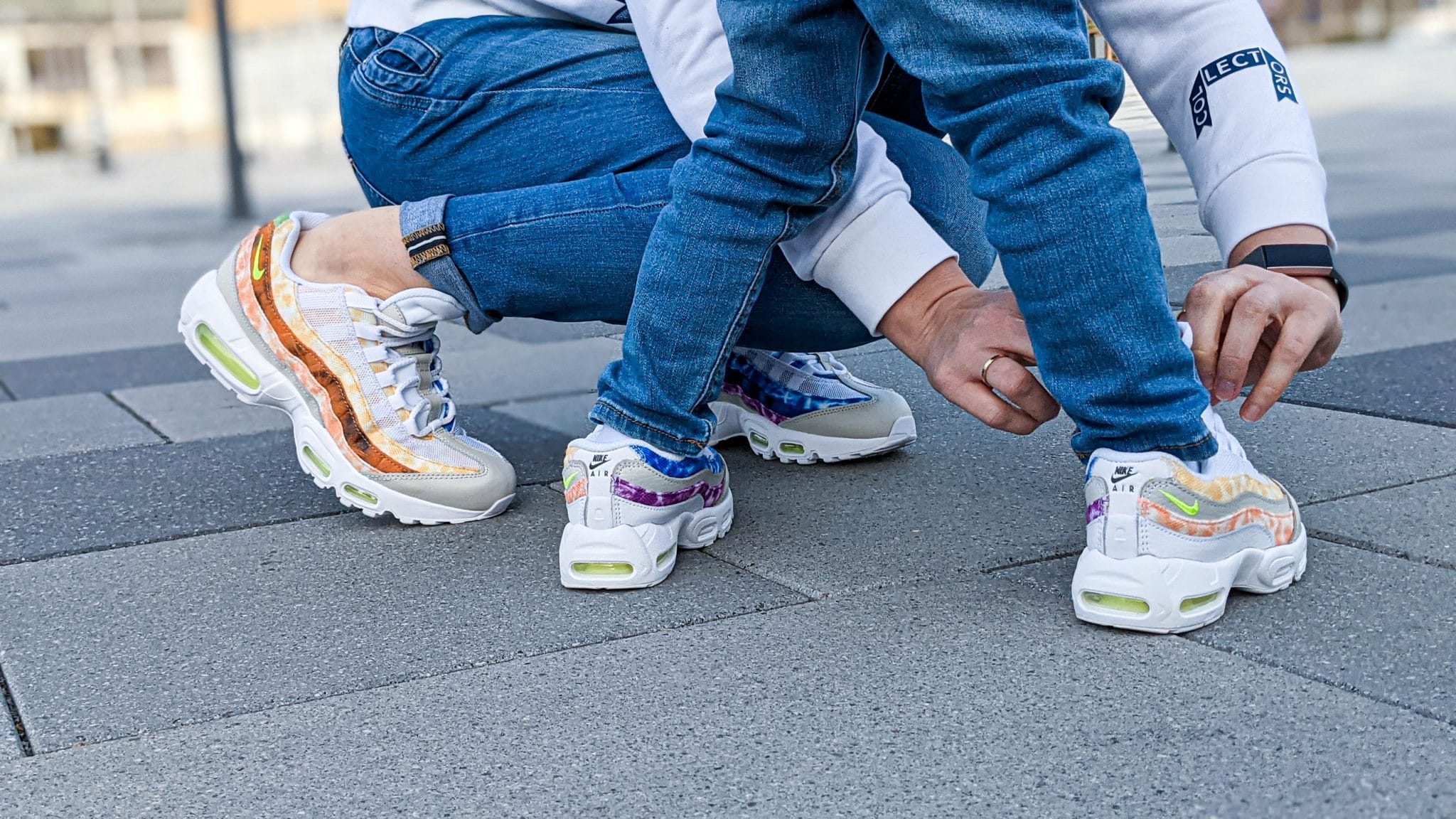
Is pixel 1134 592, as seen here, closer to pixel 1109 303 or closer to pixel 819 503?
pixel 1109 303

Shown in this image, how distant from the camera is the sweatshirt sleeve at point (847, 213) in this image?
1289mm

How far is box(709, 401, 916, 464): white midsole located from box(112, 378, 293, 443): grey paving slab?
2.37ft

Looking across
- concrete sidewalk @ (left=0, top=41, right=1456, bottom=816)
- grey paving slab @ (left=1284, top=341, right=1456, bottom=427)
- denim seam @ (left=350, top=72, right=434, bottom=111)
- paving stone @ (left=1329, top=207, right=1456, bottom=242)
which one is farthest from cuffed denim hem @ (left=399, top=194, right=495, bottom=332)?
paving stone @ (left=1329, top=207, right=1456, bottom=242)

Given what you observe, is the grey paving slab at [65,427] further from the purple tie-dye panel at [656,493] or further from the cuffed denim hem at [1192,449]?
the cuffed denim hem at [1192,449]

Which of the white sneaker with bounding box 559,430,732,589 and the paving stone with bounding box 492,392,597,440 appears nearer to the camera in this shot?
the white sneaker with bounding box 559,430,732,589

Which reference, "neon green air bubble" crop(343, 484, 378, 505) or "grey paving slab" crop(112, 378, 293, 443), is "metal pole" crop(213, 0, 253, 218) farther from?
"neon green air bubble" crop(343, 484, 378, 505)

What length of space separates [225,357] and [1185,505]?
1.05 metres

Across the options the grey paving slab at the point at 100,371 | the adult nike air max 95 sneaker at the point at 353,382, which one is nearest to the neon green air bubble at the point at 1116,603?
the adult nike air max 95 sneaker at the point at 353,382

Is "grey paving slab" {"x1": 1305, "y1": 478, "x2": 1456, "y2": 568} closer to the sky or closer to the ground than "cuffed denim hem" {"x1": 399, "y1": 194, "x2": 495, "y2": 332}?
closer to the ground

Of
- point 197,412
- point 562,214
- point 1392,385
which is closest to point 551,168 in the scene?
point 562,214

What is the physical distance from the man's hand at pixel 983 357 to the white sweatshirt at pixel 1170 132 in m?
0.05

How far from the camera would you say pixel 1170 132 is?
136cm

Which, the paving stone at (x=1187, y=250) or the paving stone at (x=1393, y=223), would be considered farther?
the paving stone at (x=1393, y=223)

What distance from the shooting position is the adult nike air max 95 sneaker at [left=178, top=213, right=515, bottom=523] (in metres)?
1.54
